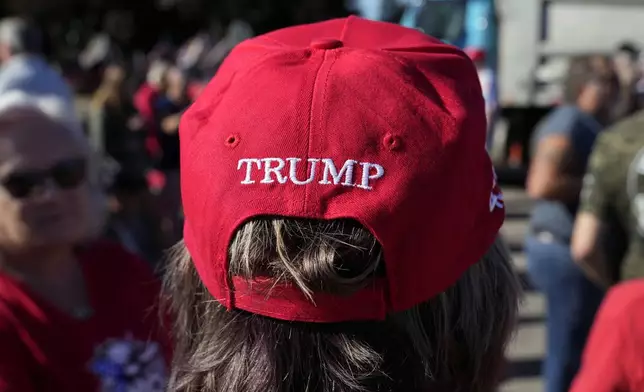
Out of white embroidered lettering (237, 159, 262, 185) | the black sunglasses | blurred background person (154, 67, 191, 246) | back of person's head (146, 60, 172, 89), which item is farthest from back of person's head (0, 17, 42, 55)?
white embroidered lettering (237, 159, 262, 185)

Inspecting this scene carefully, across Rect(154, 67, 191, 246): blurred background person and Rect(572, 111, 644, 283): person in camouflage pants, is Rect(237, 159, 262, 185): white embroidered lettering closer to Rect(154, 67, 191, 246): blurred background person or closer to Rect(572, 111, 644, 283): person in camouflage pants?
Rect(572, 111, 644, 283): person in camouflage pants

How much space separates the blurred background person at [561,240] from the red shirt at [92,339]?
2217 mm

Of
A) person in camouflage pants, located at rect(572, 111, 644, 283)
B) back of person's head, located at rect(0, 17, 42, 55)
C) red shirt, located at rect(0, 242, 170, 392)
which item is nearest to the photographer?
red shirt, located at rect(0, 242, 170, 392)

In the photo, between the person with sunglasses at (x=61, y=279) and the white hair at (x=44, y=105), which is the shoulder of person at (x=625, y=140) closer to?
the person with sunglasses at (x=61, y=279)

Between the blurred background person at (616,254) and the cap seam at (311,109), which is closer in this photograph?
the cap seam at (311,109)

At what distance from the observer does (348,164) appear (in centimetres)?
87

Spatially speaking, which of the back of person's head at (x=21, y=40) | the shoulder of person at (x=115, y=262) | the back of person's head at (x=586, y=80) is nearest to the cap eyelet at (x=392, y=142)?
the shoulder of person at (x=115, y=262)

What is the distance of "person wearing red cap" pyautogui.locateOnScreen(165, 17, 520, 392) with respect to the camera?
2.85 feet

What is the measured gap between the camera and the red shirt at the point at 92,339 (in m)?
1.62

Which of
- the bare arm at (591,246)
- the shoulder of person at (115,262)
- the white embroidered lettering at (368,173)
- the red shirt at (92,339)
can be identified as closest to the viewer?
the white embroidered lettering at (368,173)

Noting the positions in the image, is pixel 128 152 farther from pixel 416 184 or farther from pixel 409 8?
pixel 416 184

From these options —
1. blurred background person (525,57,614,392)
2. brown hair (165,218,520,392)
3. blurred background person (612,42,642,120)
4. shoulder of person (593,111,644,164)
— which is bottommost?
blurred background person (612,42,642,120)

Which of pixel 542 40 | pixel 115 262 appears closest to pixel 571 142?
pixel 115 262

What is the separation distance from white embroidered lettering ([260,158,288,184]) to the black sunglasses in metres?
1.06
